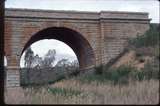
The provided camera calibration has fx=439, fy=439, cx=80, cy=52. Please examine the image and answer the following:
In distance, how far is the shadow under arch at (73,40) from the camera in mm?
26172

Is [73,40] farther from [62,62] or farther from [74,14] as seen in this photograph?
[62,62]

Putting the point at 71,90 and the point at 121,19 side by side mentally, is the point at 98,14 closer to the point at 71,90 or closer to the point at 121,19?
the point at 121,19

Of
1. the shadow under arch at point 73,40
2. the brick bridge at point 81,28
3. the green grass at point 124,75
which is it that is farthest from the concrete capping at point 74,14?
the green grass at point 124,75

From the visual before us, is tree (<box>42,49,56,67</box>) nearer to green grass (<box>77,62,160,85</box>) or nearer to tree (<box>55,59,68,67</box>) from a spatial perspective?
tree (<box>55,59,68,67</box>)

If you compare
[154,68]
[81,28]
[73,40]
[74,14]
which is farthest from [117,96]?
[73,40]

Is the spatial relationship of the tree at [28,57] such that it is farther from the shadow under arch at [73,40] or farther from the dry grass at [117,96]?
the dry grass at [117,96]

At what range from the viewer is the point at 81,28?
25.8m

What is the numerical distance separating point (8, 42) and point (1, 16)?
21867mm

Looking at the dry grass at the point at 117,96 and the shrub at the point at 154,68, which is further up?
the shrub at the point at 154,68

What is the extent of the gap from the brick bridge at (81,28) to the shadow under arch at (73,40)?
0.25ft

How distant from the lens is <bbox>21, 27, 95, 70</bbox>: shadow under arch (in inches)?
1030

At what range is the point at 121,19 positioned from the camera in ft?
83.8

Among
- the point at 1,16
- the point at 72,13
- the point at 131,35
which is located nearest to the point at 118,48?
the point at 131,35

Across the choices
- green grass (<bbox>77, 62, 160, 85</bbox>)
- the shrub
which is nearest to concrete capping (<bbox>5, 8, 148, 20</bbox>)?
green grass (<bbox>77, 62, 160, 85</bbox>)
